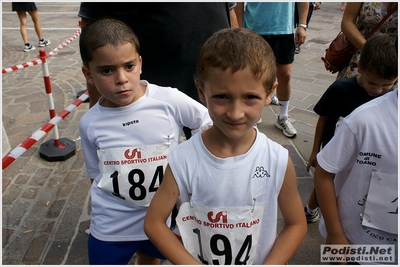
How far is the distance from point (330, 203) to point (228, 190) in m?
0.65

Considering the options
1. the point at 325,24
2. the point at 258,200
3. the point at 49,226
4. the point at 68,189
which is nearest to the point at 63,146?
the point at 68,189

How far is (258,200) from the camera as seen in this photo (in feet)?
4.34

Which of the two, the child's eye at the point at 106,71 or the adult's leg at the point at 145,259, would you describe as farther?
the adult's leg at the point at 145,259

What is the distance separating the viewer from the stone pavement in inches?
101

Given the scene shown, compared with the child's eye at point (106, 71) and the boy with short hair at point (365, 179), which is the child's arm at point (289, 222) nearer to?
the boy with short hair at point (365, 179)

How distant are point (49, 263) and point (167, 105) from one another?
4.90 ft

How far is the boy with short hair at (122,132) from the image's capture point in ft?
5.34

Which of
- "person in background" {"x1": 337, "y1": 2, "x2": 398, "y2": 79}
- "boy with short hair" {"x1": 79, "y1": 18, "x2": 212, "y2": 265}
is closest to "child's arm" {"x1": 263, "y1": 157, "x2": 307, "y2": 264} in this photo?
"boy with short hair" {"x1": 79, "y1": 18, "x2": 212, "y2": 265}

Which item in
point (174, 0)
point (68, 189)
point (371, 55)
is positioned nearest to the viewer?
point (371, 55)

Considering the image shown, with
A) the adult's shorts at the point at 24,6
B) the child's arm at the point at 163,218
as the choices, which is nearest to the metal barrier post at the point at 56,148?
the child's arm at the point at 163,218

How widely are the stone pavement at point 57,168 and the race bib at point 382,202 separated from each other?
3.27 ft

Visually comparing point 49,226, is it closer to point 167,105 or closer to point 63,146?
point 63,146

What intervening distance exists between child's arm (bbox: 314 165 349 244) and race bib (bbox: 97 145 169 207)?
752 millimetres

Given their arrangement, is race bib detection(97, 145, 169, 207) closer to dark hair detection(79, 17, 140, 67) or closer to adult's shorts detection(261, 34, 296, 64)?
dark hair detection(79, 17, 140, 67)
